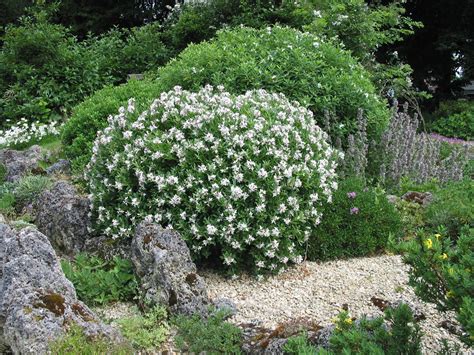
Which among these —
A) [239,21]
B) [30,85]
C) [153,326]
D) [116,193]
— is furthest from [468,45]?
[153,326]

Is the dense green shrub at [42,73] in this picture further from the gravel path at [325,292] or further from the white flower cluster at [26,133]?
the gravel path at [325,292]

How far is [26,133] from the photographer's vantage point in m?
10.1

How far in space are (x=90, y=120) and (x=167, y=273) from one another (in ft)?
13.1

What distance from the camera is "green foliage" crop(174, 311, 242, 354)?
3.38m

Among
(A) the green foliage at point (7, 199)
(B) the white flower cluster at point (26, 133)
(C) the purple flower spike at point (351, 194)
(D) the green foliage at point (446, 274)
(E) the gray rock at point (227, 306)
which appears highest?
(D) the green foliage at point (446, 274)

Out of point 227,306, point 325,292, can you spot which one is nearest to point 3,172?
point 227,306

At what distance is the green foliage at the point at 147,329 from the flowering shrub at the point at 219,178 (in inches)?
30.9

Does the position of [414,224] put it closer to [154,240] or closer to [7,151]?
[154,240]

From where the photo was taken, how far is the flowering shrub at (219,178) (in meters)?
4.48

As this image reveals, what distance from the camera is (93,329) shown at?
131 inches

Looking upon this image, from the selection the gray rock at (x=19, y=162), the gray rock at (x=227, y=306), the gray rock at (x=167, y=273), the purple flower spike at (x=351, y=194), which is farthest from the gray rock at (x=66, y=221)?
the purple flower spike at (x=351, y=194)

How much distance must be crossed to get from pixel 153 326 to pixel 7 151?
5768 millimetres

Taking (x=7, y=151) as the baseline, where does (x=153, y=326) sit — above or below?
above

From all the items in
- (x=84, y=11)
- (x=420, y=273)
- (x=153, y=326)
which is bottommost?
(x=84, y=11)
